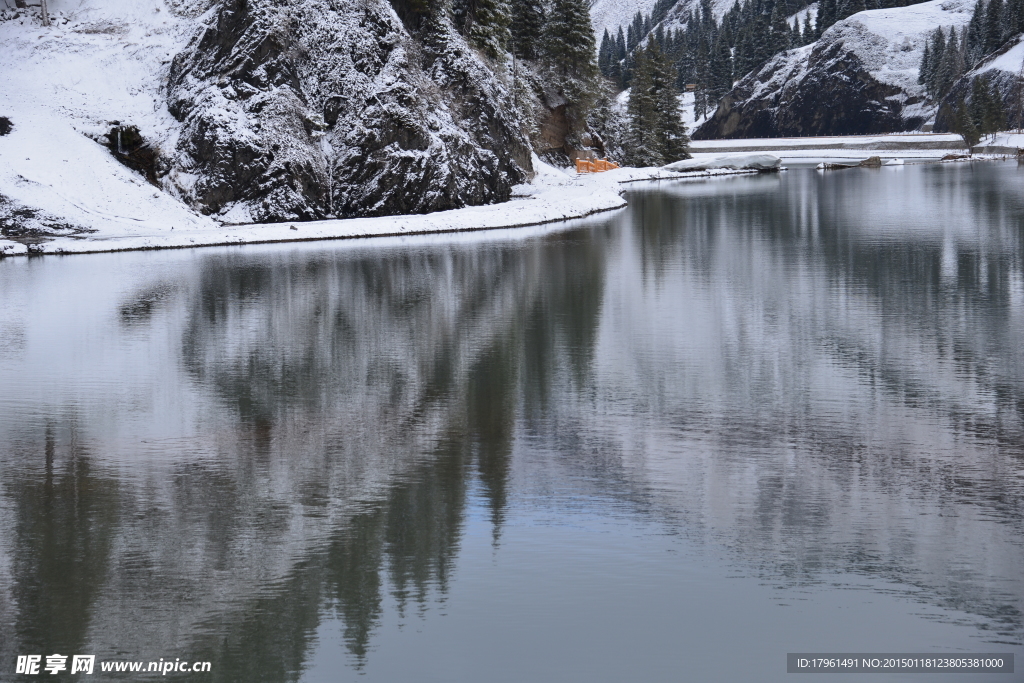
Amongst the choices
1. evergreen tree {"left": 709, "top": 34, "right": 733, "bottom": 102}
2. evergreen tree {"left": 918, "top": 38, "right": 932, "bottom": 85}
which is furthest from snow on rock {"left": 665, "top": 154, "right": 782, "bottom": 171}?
evergreen tree {"left": 709, "top": 34, "right": 733, "bottom": 102}

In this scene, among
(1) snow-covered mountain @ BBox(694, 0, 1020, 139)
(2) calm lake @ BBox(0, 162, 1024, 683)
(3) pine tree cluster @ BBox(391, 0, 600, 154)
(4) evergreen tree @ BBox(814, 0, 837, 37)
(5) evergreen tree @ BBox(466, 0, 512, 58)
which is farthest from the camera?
(4) evergreen tree @ BBox(814, 0, 837, 37)

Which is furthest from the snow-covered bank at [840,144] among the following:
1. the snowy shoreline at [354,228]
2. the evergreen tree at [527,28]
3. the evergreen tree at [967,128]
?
the snowy shoreline at [354,228]

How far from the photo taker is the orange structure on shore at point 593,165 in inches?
3248

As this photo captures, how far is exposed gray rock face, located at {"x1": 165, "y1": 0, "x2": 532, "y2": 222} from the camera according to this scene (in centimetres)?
4334

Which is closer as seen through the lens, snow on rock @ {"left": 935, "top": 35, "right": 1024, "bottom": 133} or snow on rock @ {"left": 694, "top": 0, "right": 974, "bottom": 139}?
snow on rock @ {"left": 935, "top": 35, "right": 1024, "bottom": 133}

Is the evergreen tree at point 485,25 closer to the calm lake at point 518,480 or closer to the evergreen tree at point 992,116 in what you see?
the calm lake at point 518,480

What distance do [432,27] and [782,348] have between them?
4082cm

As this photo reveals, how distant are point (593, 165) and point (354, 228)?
1818 inches

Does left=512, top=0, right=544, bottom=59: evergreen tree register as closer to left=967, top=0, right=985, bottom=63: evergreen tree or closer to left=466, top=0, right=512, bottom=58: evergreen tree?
left=466, top=0, right=512, bottom=58: evergreen tree

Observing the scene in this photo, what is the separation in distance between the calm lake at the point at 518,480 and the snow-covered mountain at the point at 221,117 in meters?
19.5

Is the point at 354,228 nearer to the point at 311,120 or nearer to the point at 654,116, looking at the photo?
the point at 311,120

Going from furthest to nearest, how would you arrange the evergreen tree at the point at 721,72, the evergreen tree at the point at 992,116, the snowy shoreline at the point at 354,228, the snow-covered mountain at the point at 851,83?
the evergreen tree at the point at 721,72 < the snow-covered mountain at the point at 851,83 < the evergreen tree at the point at 992,116 < the snowy shoreline at the point at 354,228

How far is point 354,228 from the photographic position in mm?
41312

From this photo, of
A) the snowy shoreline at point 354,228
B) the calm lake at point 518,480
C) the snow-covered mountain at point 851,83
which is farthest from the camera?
the snow-covered mountain at point 851,83
